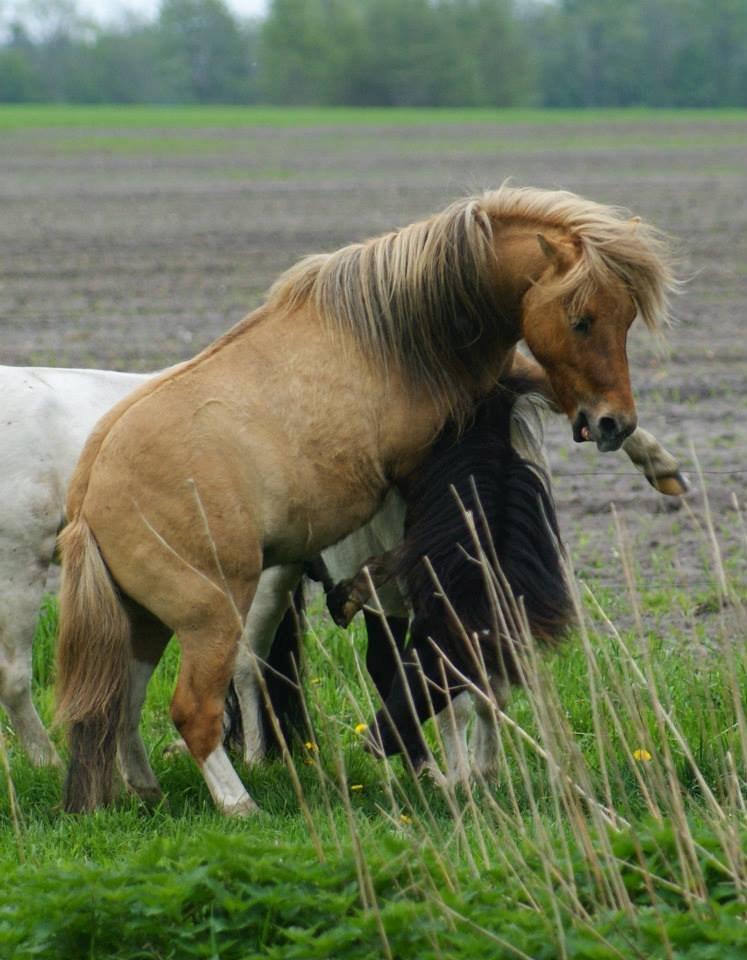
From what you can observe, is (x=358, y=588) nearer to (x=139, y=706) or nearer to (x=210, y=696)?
(x=210, y=696)

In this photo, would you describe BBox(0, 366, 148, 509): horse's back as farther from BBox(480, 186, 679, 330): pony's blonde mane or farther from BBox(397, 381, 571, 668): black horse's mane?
BBox(480, 186, 679, 330): pony's blonde mane

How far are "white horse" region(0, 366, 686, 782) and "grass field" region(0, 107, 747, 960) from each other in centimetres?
26

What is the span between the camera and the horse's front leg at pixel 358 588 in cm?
Answer: 564

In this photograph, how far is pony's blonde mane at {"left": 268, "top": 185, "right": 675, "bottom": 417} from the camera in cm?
545

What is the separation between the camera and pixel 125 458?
524cm

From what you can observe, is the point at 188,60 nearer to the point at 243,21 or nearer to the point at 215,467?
the point at 243,21

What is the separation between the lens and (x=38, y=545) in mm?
6203

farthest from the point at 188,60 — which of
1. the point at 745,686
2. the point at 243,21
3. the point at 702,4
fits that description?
the point at 745,686

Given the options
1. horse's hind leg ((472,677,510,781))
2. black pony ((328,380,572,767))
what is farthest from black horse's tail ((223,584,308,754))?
black pony ((328,380,572,767))

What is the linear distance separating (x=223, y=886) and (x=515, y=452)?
6.81 ft

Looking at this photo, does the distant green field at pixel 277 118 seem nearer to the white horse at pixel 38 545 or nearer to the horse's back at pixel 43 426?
the horse's back at pixel 43 426

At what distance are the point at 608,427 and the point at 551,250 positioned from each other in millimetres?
595

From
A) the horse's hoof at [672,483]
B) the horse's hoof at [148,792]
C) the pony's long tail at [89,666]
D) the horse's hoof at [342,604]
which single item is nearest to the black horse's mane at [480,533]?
the horse's hoof at [342,604]

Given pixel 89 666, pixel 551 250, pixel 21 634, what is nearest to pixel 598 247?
pixel 551 250
